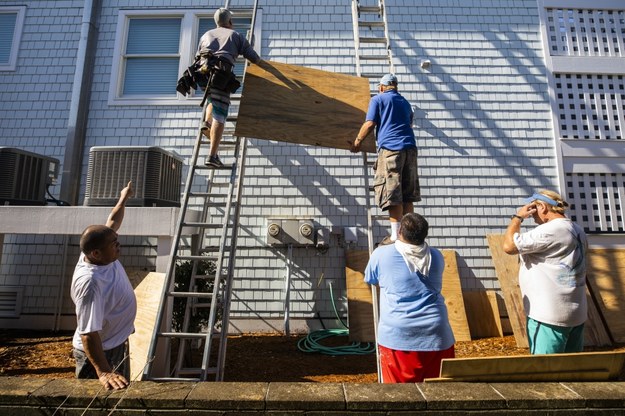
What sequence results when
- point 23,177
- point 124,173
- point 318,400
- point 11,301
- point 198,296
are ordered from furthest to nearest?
point 11,301 → point 23,177 → point 124,173 → point 198,296 → point 318,400

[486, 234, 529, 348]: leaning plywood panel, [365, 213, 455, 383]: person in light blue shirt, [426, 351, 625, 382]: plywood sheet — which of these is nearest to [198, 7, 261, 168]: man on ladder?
[365, 213, 455, 383]: person in light blue shirt

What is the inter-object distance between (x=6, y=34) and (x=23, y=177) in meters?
3.58

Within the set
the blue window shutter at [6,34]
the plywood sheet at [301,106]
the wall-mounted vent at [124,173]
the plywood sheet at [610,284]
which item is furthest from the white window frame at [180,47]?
the plywood sheet at [610,284]

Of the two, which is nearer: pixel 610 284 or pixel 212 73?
pixel 212 73

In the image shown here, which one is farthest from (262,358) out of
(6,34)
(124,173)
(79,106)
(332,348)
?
(6,34)

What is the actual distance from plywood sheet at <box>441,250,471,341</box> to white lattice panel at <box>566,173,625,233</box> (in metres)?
2.15

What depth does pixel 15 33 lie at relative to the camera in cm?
681

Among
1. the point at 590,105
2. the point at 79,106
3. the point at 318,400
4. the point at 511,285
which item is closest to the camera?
the point at 318,400

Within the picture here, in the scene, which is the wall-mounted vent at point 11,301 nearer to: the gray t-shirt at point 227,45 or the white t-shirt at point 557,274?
the gray t-shirt at point 227,45

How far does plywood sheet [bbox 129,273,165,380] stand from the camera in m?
3.76

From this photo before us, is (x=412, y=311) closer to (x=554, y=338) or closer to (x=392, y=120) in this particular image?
(x=554, y=338)

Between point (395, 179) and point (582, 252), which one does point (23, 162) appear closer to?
point (395, 179)

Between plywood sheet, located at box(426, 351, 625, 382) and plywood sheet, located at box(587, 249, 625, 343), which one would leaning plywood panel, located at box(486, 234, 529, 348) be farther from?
plywood sheet, located at box(426, 351, 625, 382)

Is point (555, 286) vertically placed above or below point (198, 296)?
above
